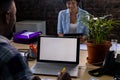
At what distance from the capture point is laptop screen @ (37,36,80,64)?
6.47 ft


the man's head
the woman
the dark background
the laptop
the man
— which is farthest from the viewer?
the dark background

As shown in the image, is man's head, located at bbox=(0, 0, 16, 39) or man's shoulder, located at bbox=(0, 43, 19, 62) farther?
man's head, located at bbox=(0, 0, 16, 39)

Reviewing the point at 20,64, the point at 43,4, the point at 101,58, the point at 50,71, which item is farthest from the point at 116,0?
the point at 20,64

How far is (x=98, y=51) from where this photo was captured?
198cm

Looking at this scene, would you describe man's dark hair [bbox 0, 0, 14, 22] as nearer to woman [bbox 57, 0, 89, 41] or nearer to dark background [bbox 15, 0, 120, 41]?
woman [bbox 57, 0, 89, 41]

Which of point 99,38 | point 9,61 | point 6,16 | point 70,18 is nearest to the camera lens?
point 9,61

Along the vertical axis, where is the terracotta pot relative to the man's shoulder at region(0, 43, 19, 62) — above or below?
below

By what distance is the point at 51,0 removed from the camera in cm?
446

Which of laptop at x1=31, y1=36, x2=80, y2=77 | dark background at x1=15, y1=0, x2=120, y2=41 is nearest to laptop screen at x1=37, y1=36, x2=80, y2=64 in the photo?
laptop at x1=31, y1=36, x2=80, y2=77

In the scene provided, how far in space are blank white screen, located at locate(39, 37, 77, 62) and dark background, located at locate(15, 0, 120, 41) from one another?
2361 millimetres

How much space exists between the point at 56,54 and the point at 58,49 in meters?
0.05

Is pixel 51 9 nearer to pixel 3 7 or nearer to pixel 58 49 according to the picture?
pixel 58 49

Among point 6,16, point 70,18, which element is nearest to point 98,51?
point 6,16

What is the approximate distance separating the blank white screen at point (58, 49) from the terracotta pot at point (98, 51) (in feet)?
0.48
